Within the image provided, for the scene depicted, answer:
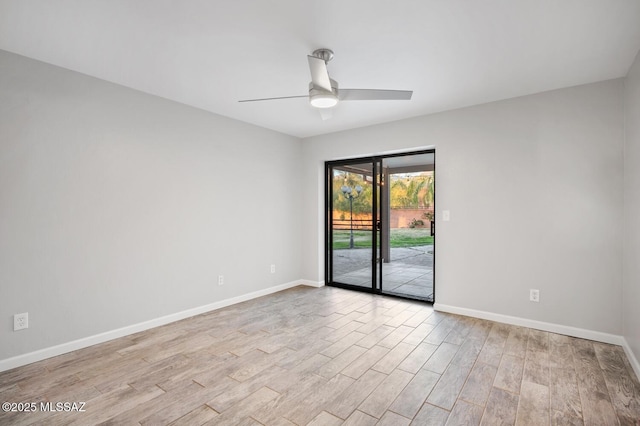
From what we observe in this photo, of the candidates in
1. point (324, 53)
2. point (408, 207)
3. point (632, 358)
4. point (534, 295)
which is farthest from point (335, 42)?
point (632, 358)

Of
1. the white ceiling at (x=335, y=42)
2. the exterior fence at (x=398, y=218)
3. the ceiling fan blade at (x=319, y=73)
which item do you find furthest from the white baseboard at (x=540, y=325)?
the ceiling fan blade at (x=319, y=73)

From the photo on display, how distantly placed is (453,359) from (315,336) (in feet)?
4.12

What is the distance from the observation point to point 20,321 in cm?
249

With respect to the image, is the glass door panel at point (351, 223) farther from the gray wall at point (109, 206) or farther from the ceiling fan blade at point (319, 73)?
the ceiling fan blade at point (319, 73)

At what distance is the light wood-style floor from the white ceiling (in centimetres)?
248

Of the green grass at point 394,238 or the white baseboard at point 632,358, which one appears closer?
the white baseboard at point 632,358

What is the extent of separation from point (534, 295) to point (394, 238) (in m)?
2.13

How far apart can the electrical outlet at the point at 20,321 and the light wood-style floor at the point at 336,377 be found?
32 centimetres

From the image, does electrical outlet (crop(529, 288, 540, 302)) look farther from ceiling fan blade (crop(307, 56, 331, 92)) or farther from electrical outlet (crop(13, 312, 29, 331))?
electrical outlet (crop(13, 312, 29, 331))

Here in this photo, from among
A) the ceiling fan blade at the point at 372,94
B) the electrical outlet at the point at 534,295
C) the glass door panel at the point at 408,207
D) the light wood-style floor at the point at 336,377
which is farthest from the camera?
the glass door panel at the point at 408,207

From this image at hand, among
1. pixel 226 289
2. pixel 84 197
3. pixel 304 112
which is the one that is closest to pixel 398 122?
pixel 304 112

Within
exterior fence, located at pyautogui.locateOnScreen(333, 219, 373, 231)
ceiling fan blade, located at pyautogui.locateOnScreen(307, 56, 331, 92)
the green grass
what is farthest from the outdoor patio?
ceiling fan blade, located at pyautogui.locateOnScreen(307, 56, 331, 92)

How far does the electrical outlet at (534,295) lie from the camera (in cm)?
327

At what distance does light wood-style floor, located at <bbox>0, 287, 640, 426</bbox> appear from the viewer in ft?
6.22
